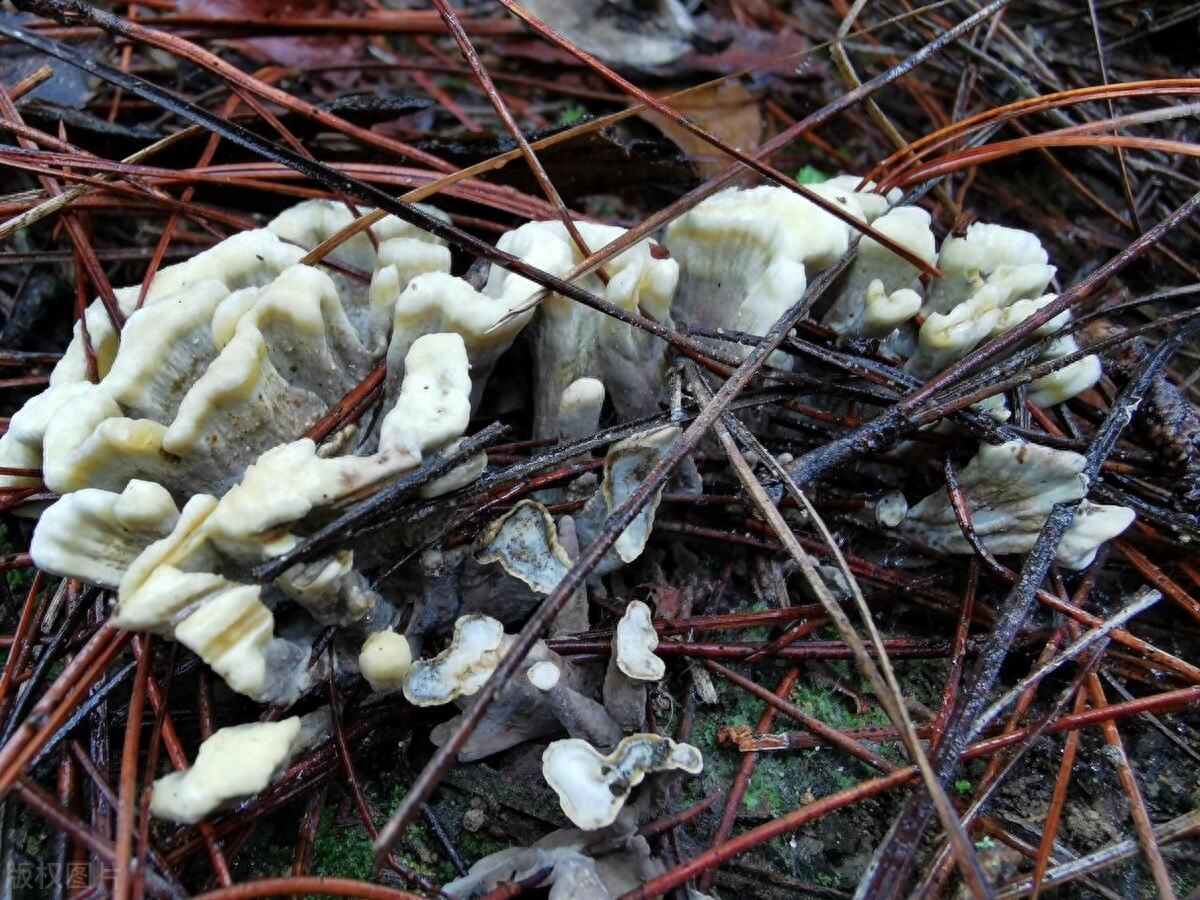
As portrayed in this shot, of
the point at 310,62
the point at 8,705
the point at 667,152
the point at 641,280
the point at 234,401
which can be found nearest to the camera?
the point at 234,401

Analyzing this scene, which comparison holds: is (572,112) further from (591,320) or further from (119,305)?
(119,305)

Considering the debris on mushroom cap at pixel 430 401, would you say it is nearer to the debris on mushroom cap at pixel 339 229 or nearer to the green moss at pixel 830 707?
the debris on mushroom cap at pixel 339 229

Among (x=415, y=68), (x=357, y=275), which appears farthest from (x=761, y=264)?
(x=415, y=68)

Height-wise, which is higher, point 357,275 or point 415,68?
point 415,68

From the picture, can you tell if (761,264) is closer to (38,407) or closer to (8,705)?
(38,407)

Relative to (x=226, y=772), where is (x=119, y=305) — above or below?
A: above

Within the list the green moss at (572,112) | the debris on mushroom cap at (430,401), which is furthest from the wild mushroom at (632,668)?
the green moss at (572,112)

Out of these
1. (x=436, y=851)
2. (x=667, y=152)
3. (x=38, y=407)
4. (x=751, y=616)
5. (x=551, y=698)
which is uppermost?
(x=667, y=152)

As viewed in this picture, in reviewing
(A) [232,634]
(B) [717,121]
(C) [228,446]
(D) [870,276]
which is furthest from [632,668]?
(B) [717,121]
